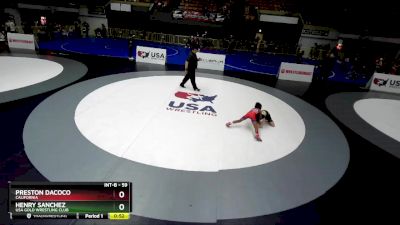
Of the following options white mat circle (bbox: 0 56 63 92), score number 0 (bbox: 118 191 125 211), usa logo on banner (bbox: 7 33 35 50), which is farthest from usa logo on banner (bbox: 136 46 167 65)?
score number 0 (bbox: 118 191 125 211)

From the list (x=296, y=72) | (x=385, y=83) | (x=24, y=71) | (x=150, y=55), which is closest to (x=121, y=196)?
(x=24, y=71)

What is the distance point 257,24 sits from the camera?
988 inches

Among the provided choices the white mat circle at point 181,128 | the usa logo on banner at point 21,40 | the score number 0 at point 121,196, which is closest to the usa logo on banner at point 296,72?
the white mat circle at point 181,128

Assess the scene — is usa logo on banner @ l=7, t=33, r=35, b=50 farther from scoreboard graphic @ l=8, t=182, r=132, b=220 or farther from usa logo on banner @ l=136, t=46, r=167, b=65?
scoreboard graphic @ l=8, t=182, r=132, b=220

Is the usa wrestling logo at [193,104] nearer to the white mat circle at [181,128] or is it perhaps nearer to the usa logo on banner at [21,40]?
the white mat circle at [181,128]

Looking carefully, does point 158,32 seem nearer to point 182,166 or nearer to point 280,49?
point 280,49

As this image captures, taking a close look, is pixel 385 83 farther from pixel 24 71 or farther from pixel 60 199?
pixel 24 71

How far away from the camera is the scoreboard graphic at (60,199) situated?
3074 millimetres

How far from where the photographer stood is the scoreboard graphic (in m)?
3.07

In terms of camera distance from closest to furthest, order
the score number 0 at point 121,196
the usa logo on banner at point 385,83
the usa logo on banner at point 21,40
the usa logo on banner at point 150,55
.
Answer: the score number 0 at point 121,196 < the usa logo on banner at point 385,83 < the usa logo on banner at point 150,55 < the usa logo on banner at point 21,40

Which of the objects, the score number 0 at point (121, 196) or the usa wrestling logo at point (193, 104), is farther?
the usa wrestling logo at point (193, 104)

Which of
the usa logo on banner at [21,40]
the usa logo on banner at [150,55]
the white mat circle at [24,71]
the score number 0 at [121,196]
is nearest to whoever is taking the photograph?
the score number 0 at [121,196]

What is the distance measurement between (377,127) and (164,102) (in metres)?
7.62

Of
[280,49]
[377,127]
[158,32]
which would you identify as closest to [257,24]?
[280,49]
